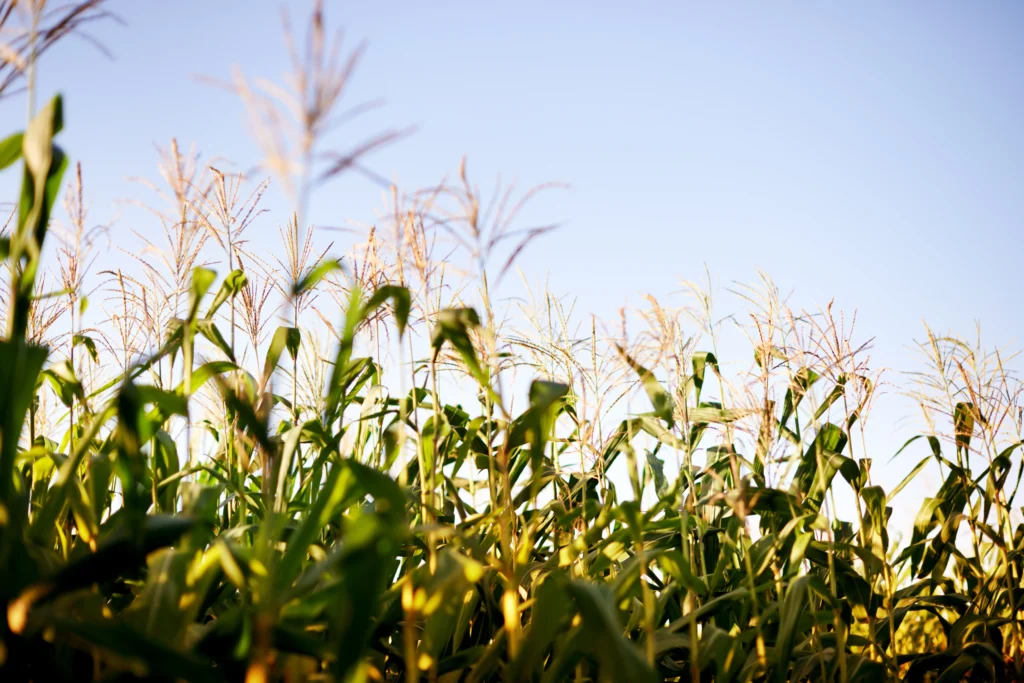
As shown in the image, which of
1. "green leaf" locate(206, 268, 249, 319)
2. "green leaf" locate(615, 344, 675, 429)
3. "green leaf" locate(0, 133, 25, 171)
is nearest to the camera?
"green leaf" locate(0, 133, 25, 171)

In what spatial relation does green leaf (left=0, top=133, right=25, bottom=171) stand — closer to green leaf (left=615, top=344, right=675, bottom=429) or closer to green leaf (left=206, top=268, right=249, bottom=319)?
green leaf (left=206, top=268, right=249, bottom=319)

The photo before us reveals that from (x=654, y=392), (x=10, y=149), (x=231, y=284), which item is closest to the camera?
(x=10, y=149)

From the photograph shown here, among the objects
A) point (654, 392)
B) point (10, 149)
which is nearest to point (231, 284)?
point (10, 149)

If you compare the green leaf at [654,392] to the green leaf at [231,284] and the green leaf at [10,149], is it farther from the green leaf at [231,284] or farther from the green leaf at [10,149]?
the green leaf at [10,149]

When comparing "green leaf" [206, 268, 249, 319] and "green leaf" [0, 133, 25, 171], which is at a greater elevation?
"green leaf" [0, 133, 25, 171]

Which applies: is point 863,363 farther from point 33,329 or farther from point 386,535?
point 33,329

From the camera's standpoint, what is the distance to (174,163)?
215cm

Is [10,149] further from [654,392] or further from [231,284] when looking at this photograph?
[654,392]

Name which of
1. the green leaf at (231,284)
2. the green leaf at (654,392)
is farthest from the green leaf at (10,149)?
the green leaf at (654,392)

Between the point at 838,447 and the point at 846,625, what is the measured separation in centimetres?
80

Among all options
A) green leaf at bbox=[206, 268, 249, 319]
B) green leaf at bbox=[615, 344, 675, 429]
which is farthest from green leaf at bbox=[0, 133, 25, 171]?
green leaf at bbox=[615, 344, 675, 429]

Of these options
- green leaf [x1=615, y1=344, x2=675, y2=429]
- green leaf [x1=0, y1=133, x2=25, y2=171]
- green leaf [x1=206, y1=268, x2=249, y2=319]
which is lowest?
green leaf [x1=615, y1=344, x2=675, y2=429]

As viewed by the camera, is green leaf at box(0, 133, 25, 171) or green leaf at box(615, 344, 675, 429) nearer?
green leaf at box(0, 133, 25, 171)

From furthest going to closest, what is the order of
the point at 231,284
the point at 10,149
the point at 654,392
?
1. the point at 231,284
2. the point at 654,392
3. the point at 10,149
